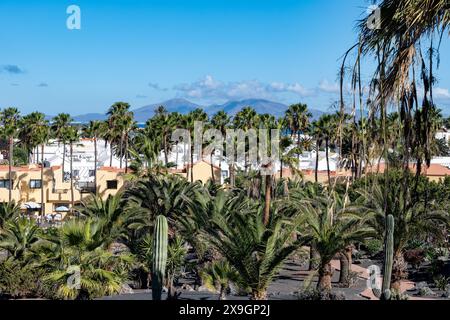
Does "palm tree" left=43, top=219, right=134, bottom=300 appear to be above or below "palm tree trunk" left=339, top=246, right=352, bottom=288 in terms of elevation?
above

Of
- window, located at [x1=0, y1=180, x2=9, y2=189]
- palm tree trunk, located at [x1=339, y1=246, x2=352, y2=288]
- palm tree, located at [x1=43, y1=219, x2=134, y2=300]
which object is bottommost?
palm tree trunk, located at [x1=339, y1=246, x2=352, y2=288]

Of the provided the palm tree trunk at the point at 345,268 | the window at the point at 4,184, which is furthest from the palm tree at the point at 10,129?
the palm tree trunk at the point at 345,268

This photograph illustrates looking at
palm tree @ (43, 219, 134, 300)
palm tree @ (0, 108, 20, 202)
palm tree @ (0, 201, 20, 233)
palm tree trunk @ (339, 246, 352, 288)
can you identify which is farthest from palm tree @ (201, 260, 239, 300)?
palm tree @ (0, 108, 20, 202)

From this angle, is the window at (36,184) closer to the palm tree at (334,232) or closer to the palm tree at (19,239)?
the palm tree at (19,239)

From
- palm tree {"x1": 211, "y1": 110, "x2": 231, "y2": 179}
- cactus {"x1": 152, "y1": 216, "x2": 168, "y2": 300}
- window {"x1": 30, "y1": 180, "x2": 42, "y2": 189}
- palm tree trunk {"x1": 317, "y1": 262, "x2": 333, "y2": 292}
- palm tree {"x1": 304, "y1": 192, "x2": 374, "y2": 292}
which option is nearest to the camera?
cactus {"x1": 152, "y1": 216, "x2": 168, "y2": 300}

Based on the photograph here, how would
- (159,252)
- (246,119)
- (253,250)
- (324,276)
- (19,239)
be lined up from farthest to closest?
1. (246,119)
2. (19,239)
3. (324,276)
4. (253,250)
5. (159,252)

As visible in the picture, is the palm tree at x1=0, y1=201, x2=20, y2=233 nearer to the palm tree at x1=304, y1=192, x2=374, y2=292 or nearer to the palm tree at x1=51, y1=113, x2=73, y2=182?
the palm tree at x1=304, y1=192, x2=374, y2=292

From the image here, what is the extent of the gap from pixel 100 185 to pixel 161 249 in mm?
49425

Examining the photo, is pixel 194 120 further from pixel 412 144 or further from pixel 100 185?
pixel 412 144

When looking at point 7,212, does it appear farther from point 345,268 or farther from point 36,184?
point 36,184

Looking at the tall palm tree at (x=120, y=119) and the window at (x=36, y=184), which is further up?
the tall palm tree at (x=120, y=119)

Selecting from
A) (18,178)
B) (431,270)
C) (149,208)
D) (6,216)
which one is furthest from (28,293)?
(18,178)

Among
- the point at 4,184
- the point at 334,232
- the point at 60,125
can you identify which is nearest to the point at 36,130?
the point at 60,125
